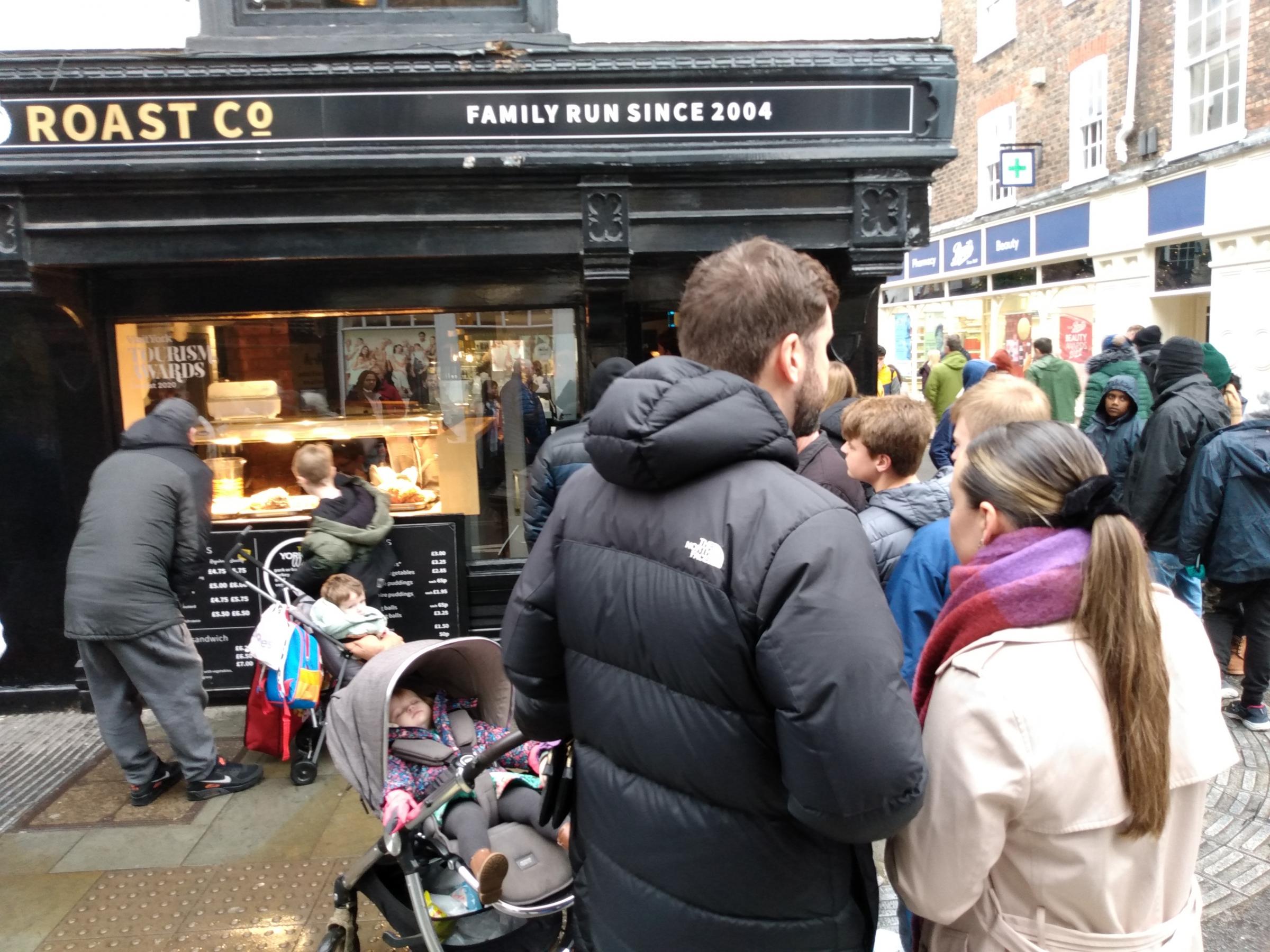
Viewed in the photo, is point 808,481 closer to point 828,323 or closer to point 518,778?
point 828,323

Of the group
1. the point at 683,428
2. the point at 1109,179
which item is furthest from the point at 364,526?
the point at 1109,179

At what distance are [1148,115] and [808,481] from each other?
15126mm

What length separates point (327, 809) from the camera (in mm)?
4570

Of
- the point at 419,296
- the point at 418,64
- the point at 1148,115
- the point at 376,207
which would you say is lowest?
the point at 419,296

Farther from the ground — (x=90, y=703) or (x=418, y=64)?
(x=418, y=64)

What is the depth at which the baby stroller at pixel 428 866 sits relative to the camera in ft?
8.90

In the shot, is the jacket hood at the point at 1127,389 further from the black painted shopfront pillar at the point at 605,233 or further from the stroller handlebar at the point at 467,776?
the stroller handlebar at the point at 467,776

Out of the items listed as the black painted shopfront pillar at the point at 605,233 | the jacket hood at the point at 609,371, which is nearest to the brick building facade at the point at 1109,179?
→ the black painted shopfront pillar at the point at 605,233

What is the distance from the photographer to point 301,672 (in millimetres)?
4512

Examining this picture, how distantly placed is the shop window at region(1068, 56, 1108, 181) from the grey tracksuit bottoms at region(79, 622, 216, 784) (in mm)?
15353

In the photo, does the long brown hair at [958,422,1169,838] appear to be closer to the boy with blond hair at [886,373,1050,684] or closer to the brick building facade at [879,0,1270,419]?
the boy with blond hair at [886,373,1050,684]

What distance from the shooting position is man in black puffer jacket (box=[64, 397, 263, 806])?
4.39 metres

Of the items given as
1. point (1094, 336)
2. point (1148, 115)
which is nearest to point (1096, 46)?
point (1148, 115)

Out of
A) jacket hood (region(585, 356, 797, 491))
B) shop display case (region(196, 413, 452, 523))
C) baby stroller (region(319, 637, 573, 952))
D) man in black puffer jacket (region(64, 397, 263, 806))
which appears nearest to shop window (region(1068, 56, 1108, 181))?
shop display case (region(196, 413, 452, 523))
